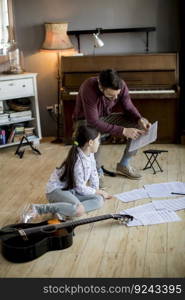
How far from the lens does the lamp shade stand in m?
4.84

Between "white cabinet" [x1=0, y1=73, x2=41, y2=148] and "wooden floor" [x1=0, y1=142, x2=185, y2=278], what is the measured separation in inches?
41.2

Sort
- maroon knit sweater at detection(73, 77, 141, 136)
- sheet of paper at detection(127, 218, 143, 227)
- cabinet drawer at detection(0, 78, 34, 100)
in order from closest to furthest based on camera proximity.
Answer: sheet of paper at detection(127, 218, 143, 227) → maroon knit sweater at detection(73, 77, 141, 136) → cabinet drawer at detection(0, 78, 34, 100)

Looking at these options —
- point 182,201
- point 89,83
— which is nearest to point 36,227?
point 182,201

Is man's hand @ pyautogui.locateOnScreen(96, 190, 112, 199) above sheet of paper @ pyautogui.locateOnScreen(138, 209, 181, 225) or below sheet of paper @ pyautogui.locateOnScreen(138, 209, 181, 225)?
above

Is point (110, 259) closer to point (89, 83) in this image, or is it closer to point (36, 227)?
point (36, 227)

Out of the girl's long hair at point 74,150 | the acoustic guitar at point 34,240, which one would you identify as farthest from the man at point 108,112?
the acoustic guitar at point 34,240

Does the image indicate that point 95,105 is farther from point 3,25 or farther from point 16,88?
point 3,25

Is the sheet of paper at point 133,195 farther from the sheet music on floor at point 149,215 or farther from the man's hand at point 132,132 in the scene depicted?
the man's hand at point 132,132

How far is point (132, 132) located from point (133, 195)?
0.49m

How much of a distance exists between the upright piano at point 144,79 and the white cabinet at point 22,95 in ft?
1.03

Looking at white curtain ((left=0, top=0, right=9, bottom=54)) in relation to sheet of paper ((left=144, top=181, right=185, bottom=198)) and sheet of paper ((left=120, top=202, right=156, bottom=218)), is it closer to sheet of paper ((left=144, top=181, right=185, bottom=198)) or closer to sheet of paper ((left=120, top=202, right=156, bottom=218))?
sheet of paper ((left=144, top=181, right=185, bottom=198))

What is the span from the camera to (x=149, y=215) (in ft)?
10.2

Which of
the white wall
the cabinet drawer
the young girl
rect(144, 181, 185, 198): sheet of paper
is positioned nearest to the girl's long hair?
the young girl

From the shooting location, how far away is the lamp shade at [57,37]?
484 centimetres
